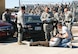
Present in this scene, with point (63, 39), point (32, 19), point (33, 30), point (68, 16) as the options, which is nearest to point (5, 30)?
point (33, 30)

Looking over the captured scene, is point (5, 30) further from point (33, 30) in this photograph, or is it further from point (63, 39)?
point (63, 39)

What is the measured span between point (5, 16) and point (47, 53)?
6.90m

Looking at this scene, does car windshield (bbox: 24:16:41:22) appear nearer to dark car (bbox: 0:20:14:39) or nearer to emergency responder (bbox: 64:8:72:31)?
dark car (bbox: 0:20:14:39)

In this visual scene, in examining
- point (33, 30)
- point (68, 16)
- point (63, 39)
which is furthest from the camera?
point (68, 16)

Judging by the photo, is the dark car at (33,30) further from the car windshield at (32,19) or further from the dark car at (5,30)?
the dark car at (5,30)

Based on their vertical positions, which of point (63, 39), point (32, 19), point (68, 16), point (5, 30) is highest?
point (68, 16)

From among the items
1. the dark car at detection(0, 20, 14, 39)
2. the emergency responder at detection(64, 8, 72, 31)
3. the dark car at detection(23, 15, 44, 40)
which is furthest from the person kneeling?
the emergency responder at detection(64, 8, 72, 31)

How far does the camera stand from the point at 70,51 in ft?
33.9

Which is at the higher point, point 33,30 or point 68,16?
point 68,16

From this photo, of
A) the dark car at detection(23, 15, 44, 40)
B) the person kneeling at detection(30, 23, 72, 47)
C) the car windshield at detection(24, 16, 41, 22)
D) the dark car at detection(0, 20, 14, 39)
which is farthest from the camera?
the car windshield at detection(24, 16, 41, 22)

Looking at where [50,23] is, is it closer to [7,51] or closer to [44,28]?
[44,28]

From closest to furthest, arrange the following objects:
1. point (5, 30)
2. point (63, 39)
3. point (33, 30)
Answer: point (63, 39) < point (5, 30) < point (33, 30)

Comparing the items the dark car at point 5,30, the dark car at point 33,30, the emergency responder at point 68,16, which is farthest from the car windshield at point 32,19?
the emergency responder at point 68,16

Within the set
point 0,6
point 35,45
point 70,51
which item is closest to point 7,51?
point 35,45
